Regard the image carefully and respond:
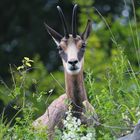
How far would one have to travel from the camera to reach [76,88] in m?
11.2

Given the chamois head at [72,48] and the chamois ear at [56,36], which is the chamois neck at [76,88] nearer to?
the chamois head at [72,48]

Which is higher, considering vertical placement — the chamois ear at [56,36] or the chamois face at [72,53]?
the chamois ear at [56,36]

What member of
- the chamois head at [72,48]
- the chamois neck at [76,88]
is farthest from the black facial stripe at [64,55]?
the chamois neck at [76,88]

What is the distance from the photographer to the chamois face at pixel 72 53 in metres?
11.0

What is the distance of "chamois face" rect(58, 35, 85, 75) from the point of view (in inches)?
431

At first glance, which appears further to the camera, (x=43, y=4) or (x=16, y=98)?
(x=43, y=4)

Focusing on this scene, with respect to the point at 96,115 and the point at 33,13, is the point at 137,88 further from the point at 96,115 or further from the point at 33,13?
the point at 33,13

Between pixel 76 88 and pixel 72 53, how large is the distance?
41 cm

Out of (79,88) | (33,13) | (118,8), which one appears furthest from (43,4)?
(79,88)

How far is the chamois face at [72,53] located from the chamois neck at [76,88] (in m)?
0.11

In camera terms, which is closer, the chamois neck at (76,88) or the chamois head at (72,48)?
the chamois head at (72,48)

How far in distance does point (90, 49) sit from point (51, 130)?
976 cm

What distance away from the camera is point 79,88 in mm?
11234

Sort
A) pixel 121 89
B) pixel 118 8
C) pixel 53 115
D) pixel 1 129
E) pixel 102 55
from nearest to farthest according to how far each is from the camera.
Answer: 1. pixel 1 129
2. pixel 121 89
3. pixel 53 115
4. pixel 102 55
5. pixel 118 8
